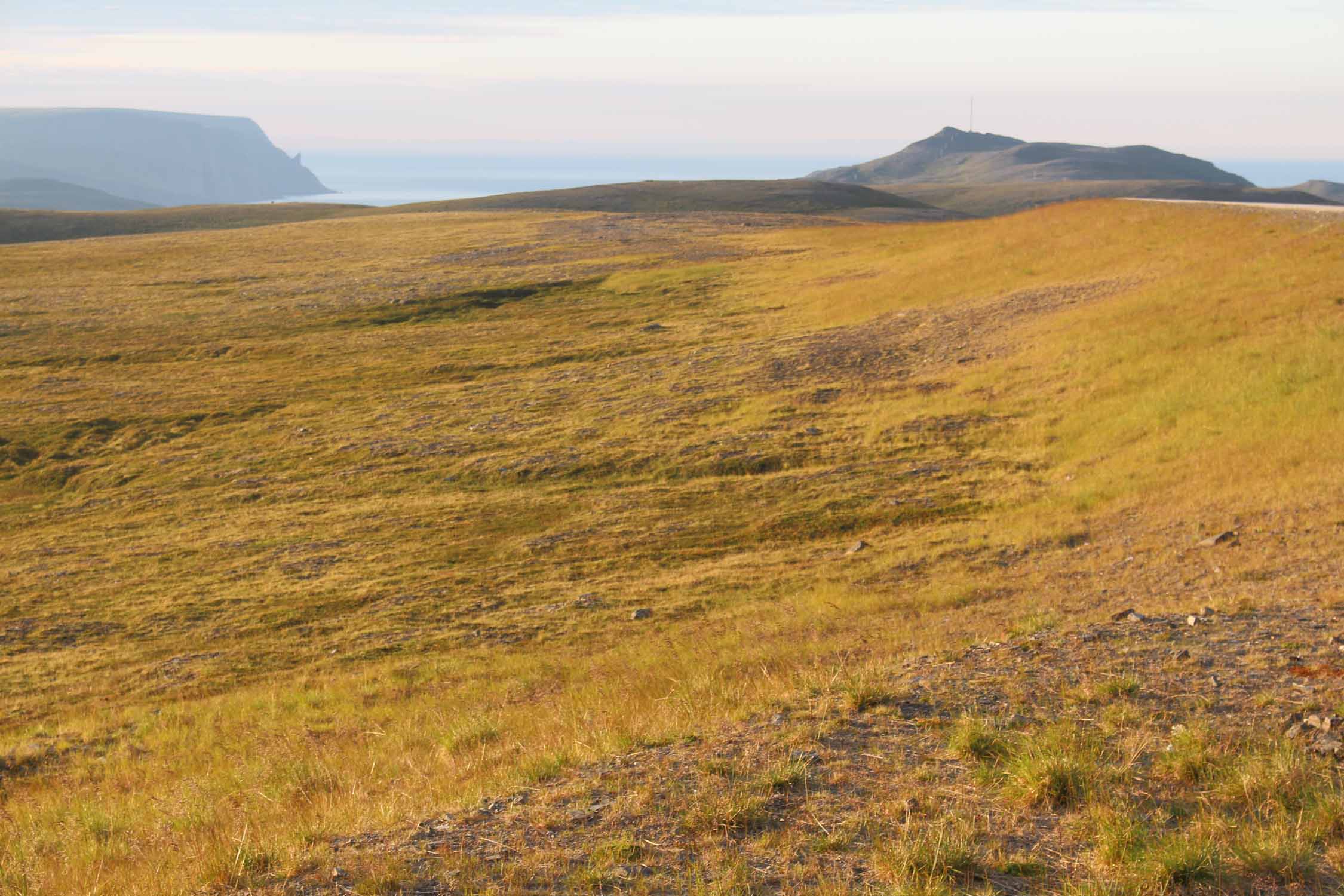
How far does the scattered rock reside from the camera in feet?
45.4

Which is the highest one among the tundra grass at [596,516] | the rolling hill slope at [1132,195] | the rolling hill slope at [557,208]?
the rolling hill slope at [1132,195]

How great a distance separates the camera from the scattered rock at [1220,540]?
545 inches

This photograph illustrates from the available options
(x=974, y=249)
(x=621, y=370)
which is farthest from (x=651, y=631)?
(x=974, y=249)

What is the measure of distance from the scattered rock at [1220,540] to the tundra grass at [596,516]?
0.49 metres

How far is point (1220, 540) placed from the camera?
1400 cm

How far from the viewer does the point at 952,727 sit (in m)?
7.80

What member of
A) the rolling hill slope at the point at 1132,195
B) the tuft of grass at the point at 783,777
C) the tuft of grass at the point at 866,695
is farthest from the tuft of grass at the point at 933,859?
the rolling hill slope at the point at 1132,195

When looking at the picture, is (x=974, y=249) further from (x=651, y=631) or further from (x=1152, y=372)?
(x=651, y=631)

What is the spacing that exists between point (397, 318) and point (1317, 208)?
42.5 meters

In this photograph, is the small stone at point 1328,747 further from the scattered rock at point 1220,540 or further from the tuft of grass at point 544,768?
the scattered rock at point 1220,540

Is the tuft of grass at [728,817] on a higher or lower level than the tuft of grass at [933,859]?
lower

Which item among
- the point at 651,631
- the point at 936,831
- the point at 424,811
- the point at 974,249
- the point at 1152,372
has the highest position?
the point at 974,249

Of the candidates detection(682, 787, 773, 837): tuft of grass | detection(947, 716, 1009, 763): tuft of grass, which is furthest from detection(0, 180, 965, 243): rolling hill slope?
detection(682, 787, 773, 837): tuft of grass

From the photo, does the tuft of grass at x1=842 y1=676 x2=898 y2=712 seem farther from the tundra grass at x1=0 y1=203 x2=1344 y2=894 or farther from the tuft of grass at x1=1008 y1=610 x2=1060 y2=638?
the tuft of grass at x1=1008 y1=610 x2=1060 y2=638
